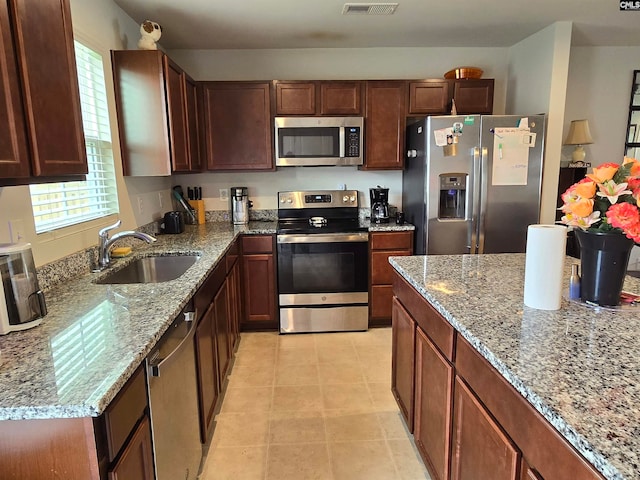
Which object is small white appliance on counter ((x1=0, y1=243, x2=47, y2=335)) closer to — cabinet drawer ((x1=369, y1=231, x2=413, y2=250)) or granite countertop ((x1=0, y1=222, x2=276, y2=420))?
granite countertop ((x1=0, y1=222, x2=276, y2=420))

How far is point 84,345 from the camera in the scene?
1206mm

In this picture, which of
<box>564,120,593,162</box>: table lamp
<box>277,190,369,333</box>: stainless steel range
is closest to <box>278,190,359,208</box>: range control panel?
<box>277,190,369,333</box>: stainless steel range

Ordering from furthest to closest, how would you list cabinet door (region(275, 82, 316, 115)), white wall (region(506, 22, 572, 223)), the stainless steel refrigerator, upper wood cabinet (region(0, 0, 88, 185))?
cabinet door (region(275, 82, 316, 115)), white wall (region(506, 22, 572, 223)), the stainless steel refrigerator, upper wood cabinet (region(0, 0, 88, 185))

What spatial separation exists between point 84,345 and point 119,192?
5.51ft

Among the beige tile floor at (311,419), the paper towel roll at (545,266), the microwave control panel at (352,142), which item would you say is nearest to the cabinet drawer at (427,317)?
the paper towel roll at (545,266)

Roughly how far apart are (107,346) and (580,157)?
4.27m

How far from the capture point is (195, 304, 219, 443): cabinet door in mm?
1910

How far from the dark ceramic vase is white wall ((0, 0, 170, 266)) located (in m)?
2.16

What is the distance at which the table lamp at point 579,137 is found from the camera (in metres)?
3.76

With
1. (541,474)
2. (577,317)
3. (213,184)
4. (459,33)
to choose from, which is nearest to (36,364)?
(541,474)

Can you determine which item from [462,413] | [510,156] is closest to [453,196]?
[510,156]

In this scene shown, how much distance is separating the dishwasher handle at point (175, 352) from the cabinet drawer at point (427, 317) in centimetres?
99

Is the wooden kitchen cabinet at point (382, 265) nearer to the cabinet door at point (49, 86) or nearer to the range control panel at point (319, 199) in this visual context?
the range control panel at point (319, 199)

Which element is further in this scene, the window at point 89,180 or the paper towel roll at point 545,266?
the window at point 89,180
